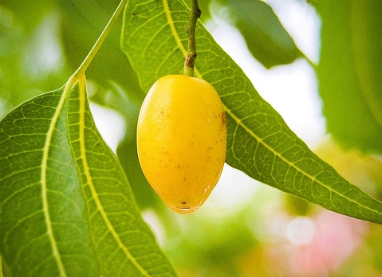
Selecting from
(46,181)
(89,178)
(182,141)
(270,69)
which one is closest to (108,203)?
(89,178)

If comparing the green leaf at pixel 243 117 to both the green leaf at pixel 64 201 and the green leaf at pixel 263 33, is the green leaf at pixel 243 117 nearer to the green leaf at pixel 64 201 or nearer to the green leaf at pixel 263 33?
the green leaf at pixel 64 201

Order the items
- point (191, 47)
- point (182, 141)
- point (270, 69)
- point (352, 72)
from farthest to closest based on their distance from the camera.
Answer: point (270, 69)
point (352, 72)
point (191, 47)
point (182, 141)

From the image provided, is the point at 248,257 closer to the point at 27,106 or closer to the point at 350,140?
the point at 350,140

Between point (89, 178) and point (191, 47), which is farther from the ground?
point (191, 47)

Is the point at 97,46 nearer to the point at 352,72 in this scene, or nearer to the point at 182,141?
the point at 182,141

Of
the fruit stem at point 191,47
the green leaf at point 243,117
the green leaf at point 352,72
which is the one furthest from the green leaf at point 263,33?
the fruit stem at point 191,47

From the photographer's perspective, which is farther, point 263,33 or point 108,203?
point 263,33
